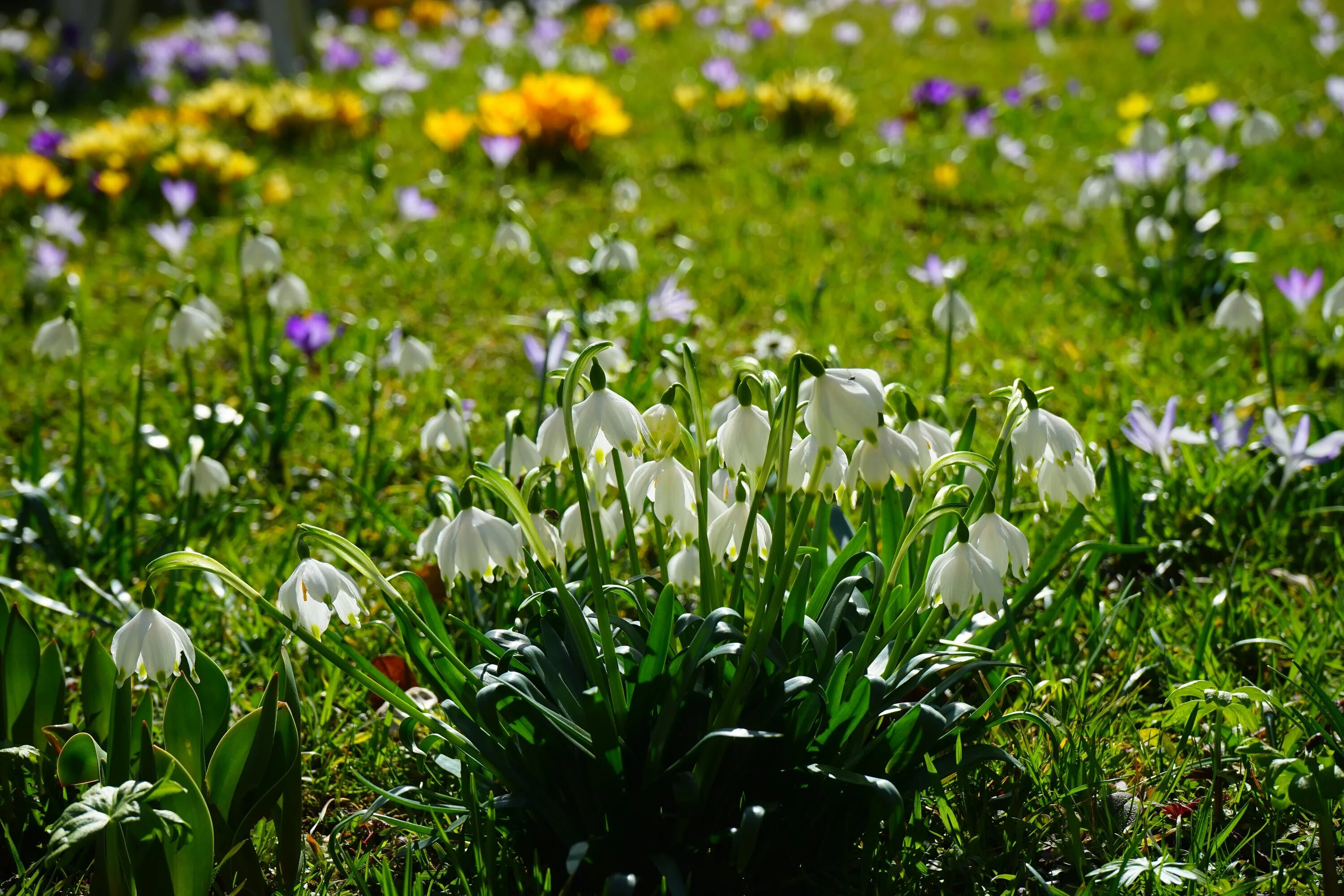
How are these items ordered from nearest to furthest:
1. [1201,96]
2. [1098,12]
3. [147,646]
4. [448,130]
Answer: [147,646], [1201,96], [448,130], [1098,12]

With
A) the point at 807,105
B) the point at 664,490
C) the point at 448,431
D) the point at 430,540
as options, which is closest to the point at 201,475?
the point at 448,431

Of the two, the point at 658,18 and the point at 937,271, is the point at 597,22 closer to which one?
the point at 658,18

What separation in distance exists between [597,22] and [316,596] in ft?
31.6

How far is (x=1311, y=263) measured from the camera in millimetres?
3844

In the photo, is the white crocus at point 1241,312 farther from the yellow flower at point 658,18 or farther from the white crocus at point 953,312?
the yellow flower at point 658,18

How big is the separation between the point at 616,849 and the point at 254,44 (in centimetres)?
1023

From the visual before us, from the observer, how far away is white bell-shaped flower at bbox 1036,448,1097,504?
141cm

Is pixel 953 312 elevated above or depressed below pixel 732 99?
below

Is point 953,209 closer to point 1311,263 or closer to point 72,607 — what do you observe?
point 1311,263

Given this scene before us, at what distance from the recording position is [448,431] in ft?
6.42

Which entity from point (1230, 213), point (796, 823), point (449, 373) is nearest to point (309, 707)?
point (796, 823)

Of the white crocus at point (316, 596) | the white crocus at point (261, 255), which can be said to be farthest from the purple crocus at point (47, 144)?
the white crocus at point (316, 596)

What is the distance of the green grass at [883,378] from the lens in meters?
1.63

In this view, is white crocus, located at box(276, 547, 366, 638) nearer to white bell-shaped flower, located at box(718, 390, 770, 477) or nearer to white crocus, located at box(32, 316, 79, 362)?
white bell-shaped flower, located at box(718, 390, 770, 477)
